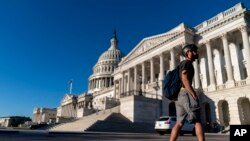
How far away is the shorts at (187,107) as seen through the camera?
4.48 m

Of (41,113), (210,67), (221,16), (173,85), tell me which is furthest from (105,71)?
(173,85)

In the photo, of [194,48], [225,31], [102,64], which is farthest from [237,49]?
[102,64]

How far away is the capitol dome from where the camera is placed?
117875mm

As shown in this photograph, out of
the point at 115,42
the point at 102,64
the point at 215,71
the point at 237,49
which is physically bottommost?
the point at 215,71

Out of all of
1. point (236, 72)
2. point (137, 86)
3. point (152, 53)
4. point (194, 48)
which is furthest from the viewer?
point (137, 86)

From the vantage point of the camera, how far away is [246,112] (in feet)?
116

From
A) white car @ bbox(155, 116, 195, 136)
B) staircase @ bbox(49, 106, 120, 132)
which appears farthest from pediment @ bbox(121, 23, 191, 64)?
white car @ bbox(155, 116, 195, 136)

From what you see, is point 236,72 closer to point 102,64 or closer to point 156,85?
point 156,85

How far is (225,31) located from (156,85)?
48.6ft

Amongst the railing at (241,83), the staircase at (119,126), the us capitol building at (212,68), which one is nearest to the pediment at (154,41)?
the us capitol building at (212,68)

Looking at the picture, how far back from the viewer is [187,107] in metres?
4.60

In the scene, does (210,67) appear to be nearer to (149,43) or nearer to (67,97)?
(149,43)

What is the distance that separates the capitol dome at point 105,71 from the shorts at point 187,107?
108831mm

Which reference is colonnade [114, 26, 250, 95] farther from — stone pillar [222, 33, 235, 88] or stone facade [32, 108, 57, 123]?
stone facade [32, 108, 57, 123]
